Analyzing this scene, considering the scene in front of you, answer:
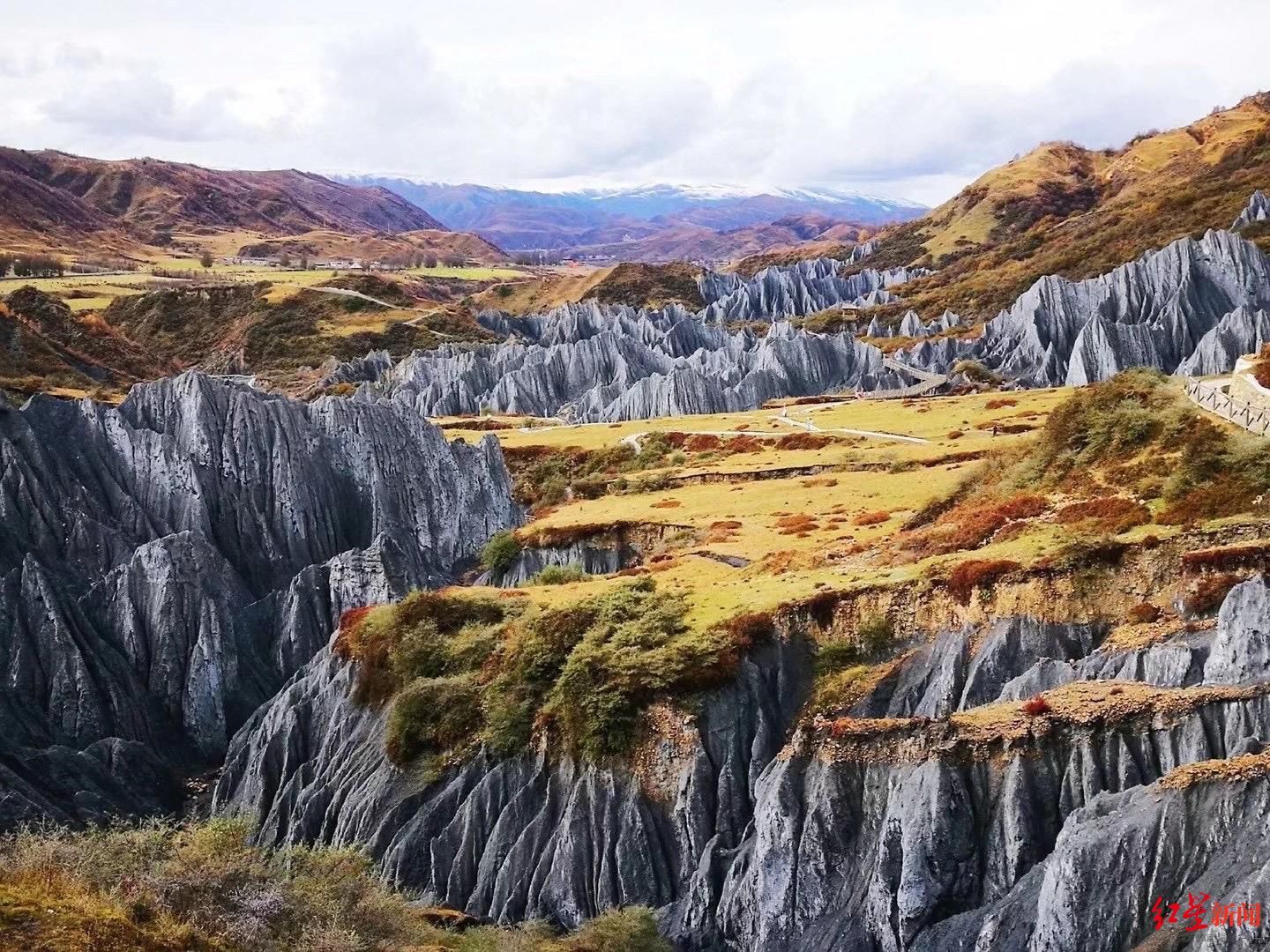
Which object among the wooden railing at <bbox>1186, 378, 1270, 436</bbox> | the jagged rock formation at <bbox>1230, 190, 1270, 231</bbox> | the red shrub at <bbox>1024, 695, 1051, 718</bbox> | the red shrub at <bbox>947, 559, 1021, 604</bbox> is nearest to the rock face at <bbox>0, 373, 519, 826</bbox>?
the red shrub at <bbox>947, 559, 1021, 604</bbox>

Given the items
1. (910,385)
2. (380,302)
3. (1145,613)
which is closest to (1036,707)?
(1145,613)

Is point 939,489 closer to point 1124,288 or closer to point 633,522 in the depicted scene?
point 633,522

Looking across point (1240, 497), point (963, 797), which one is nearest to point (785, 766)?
point (963, 797)

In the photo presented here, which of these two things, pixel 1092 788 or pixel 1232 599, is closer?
pixel 1092 788

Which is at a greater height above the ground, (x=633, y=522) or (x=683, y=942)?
(x=633, y=522)

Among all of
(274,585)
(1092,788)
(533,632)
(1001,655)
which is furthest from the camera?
(274,585)

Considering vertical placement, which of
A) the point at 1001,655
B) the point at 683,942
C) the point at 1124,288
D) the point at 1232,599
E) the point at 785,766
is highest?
the point at 1124,288

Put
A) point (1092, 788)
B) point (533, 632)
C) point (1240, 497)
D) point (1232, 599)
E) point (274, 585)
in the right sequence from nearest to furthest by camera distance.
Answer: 1. point (1092, 788)
2. point (1232, 599)
3. point (1240, 497)
4. point (533, 632)
5. point (274, 585)
